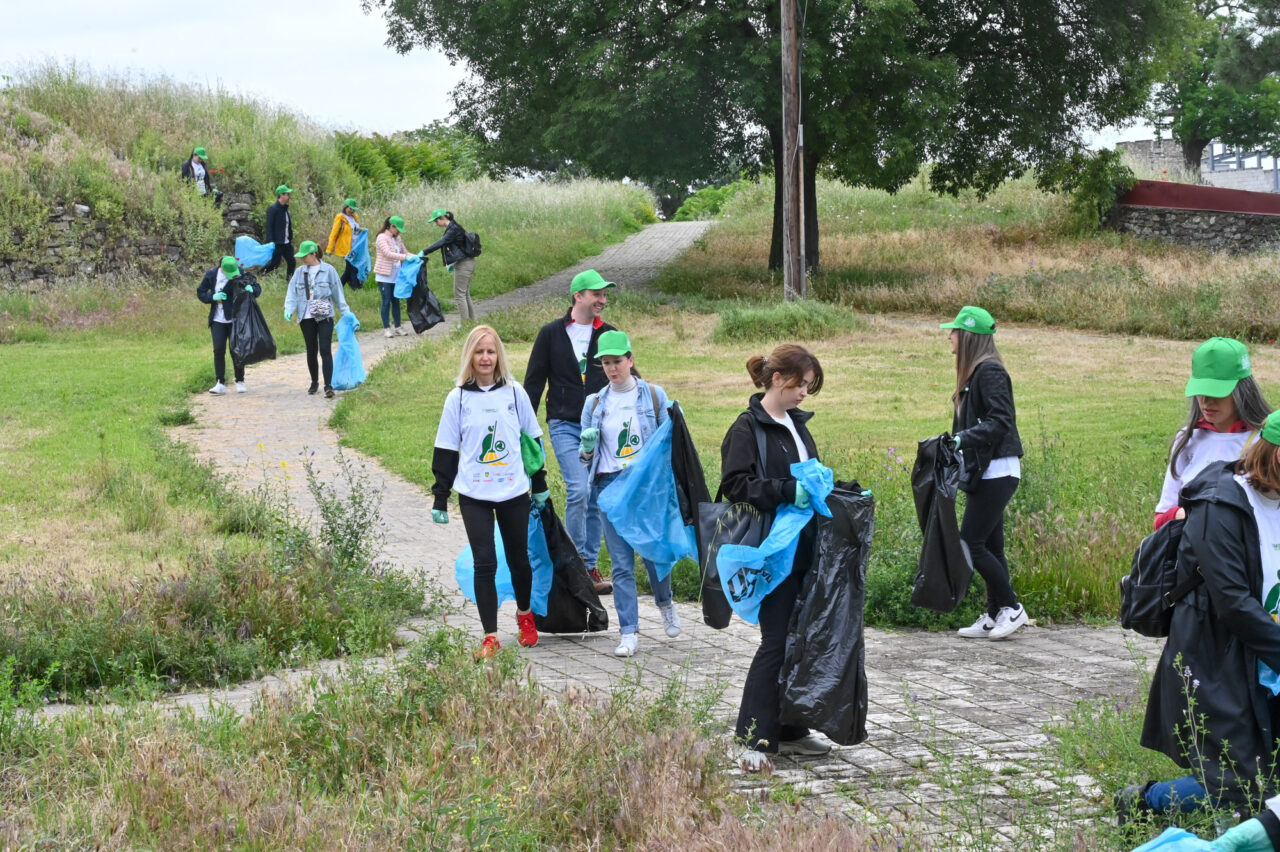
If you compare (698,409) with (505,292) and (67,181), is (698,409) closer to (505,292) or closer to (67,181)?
(505,292)

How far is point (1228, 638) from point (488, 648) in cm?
334

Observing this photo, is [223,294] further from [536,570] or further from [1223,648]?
[1223,648]

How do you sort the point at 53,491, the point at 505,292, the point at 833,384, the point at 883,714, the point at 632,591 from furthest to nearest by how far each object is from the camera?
the point at 505,292 < the point at 833,384 < the point at 53,491 < the point at 632,591 < the point at 883,714

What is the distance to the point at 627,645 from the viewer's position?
7.10 meters

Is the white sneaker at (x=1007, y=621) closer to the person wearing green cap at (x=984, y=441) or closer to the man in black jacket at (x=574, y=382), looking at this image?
the person wearing green cap at (x=984, y=441)

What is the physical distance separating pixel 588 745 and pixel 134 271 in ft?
77.6

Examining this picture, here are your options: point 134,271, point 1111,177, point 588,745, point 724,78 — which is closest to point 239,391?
point 134,271

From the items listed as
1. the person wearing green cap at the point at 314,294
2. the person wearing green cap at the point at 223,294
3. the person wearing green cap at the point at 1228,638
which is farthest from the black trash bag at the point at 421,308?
the person wearing green cap at the point at 1228,638

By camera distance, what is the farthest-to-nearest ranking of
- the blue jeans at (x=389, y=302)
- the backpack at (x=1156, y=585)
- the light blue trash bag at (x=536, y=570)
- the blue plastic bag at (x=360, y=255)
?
the blue plastic bag at (x=360, y=255) → the blue jeans at (x=389, y=302) → the light blue trash bag at (x=536, y=570) → the backpack at (x=1156, y=585)

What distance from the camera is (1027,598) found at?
806 cm

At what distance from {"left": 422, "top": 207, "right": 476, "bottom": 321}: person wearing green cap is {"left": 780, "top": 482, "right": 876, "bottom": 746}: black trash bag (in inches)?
644

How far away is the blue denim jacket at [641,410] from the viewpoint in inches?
287

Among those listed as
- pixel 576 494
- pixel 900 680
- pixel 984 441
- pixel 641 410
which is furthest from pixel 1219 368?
pixel 576 494

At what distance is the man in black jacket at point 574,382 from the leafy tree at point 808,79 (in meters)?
16.4
